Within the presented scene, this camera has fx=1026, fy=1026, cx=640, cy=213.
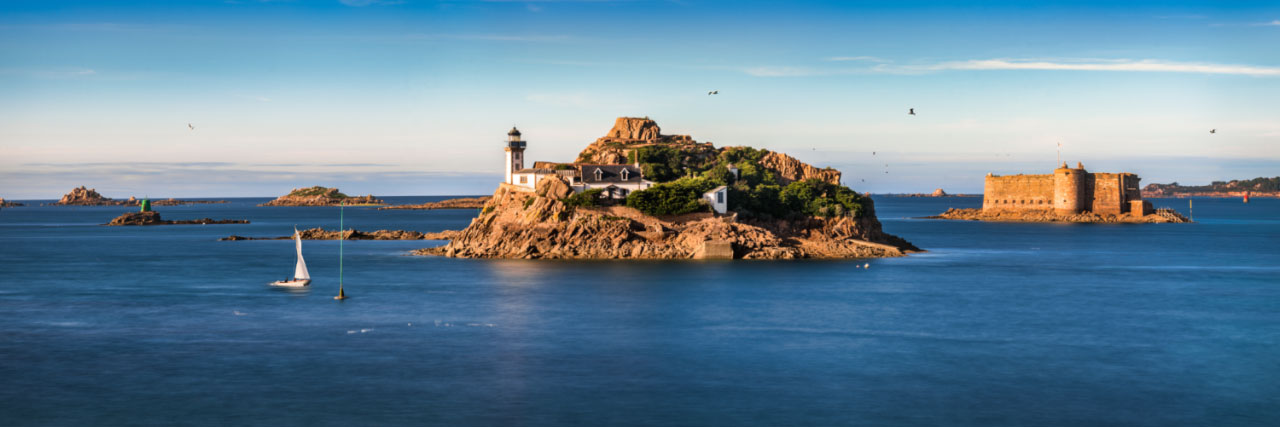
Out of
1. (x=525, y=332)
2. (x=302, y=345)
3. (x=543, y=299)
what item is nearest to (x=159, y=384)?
(x=302, y=345)

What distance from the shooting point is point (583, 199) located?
77750mm

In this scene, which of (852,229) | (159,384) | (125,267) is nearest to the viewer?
(159,384)

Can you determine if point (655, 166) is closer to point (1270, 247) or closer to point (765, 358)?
point (765, 358)

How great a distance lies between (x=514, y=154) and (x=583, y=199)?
12.9m

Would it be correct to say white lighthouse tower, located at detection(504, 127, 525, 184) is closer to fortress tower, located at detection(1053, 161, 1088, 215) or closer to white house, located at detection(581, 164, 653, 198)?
white house, located at detection(581, 164, 653, 198)

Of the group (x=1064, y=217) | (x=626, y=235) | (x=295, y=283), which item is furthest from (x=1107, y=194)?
(x=295, y=283)

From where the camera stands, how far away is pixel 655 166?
88.8 meters

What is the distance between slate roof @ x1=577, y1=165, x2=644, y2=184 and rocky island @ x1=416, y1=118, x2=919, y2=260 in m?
0.09

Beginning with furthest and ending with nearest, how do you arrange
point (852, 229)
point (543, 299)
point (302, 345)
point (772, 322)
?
point (852, 229) < point (543, 299) < point (772, 322) < point (302, 345)

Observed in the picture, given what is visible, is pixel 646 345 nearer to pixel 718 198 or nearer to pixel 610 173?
pixel 718 198

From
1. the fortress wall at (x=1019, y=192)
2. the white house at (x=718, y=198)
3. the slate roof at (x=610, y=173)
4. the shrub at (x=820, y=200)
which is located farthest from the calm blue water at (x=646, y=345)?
the fortress wall at (x=1019, y=192)

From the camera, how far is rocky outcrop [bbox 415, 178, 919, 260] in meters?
75.1

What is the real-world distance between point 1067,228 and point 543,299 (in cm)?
10504

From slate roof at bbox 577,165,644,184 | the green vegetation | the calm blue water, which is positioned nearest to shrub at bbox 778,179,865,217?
the calm blue water
